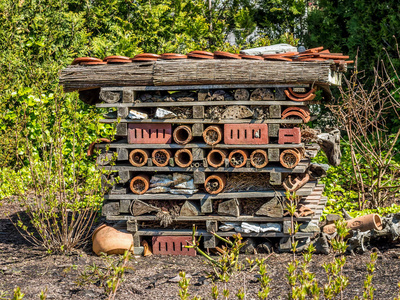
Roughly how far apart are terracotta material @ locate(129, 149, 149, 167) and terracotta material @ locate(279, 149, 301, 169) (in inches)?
52.5

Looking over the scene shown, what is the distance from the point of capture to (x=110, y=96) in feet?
16.9

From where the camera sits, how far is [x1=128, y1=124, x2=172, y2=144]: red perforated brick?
511 centimetres

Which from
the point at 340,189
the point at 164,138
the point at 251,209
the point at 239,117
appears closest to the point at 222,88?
the point at 239,117

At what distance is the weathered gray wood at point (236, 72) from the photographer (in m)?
4.76

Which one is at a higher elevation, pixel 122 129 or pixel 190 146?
pixel 122 129

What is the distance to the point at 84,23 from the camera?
8758mm

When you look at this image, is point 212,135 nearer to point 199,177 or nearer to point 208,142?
point 208,142

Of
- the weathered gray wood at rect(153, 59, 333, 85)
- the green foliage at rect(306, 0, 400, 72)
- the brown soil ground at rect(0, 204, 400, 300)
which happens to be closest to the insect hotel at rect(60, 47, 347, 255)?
the weathered gray wood at rect(153, 59, 333, 85)

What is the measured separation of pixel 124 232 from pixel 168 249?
0.49m

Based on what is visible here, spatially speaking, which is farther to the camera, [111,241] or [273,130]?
[111,241]

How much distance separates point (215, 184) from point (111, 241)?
119cm

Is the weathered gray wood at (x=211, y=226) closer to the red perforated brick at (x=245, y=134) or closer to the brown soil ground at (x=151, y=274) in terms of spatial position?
the brown soil ground at (x=151, y=274)

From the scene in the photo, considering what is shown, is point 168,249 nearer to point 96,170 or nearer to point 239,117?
point 96,170

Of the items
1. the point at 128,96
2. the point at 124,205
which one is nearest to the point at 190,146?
the point at 128,96
